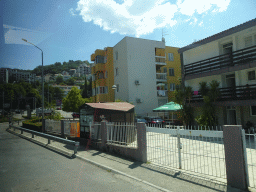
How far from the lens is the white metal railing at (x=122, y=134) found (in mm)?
8078

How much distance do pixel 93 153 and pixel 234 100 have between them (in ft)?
36.0

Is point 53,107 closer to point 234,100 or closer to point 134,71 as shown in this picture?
point 134,71

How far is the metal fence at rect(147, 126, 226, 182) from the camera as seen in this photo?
5637 millimetres

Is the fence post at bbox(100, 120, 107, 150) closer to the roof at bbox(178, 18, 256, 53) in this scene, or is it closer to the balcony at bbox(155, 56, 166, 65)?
the roof at bbox(178, 18, 256, 53)

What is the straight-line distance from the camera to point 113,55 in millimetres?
32312

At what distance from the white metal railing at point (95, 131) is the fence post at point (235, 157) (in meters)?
6.62

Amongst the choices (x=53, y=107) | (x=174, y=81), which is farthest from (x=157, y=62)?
(x=53, y=107)

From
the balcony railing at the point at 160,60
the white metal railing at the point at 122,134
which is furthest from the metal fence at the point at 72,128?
the balcony railing at the point at 160,60

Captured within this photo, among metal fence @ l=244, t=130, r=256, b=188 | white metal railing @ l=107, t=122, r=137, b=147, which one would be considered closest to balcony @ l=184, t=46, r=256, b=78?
metal fence @ l=244, t=130, r=256, b=188

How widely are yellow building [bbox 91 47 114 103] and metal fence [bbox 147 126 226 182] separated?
2436 centimetres

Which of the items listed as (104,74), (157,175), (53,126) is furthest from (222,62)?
(104,74)

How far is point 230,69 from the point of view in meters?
15.1

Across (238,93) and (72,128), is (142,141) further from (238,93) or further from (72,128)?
(238,93)

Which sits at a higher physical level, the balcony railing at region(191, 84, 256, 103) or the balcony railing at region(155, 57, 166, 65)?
the balcony railing at region(155, 57, 166, 65)
